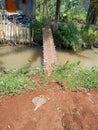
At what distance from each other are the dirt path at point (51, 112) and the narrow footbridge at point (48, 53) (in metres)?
1.40

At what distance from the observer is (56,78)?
7.69m

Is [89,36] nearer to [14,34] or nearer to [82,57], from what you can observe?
[82,57]

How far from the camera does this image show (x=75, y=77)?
26.2 ft

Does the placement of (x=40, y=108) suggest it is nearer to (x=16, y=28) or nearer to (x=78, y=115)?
(x=78, y=115)

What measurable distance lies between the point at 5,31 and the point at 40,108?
6.19 m

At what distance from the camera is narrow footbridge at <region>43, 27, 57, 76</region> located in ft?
27.1

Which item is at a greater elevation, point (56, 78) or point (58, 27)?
point (58, 27)

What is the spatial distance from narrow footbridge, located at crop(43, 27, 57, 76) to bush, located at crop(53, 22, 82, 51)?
54cm

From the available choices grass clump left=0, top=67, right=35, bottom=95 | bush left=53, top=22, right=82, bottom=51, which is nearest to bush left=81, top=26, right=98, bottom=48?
bush left=53, top=22, right=82, bottom=51

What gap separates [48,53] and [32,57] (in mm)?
1547

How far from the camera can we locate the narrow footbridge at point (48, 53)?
8254 millimetres

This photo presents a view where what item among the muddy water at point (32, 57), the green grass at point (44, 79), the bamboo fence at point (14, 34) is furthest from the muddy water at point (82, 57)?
the green grass at point (44, 79)

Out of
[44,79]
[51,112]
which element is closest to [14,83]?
[44,79]

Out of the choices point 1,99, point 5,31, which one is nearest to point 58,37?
point 5,31
